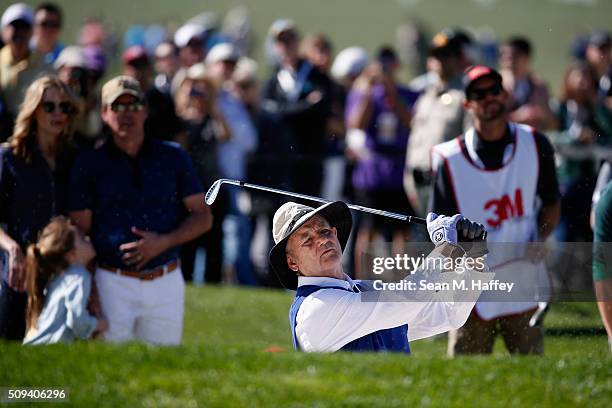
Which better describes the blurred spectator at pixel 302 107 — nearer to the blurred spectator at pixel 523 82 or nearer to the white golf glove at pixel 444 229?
the blurred spectator at pixel 523 82

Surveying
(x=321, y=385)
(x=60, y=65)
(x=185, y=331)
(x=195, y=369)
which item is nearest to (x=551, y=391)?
(x=321, y=385)

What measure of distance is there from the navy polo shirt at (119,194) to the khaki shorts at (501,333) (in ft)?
6.27

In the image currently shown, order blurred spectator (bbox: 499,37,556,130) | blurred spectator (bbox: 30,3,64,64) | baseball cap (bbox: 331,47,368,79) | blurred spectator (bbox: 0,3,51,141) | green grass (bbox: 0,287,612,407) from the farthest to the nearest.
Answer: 1. baseball cap (bbox: 331,47,368,79)
2. blurred spectator (bbox: 499,37,556,130)
3. blurred spectator (bbox: 30,3,64,64)
4. blurred spectator (bbox: 0,3,51,141)
5. green grass (bbox: 0,287,612,407)

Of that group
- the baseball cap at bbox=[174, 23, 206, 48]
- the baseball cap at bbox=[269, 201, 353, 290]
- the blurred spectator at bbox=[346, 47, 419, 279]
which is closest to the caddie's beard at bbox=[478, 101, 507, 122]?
the baseball cap at bbox=[269, 201, 353, 290]

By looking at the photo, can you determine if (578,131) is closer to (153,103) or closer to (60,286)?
(153,103)

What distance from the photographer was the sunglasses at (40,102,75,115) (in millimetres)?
7754

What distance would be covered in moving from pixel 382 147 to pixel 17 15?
3545 millimetres

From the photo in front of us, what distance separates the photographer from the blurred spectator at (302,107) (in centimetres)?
1212

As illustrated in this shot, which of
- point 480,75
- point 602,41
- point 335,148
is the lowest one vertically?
point 335,148

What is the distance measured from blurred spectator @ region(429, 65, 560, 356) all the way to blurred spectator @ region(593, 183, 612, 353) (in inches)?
27.6

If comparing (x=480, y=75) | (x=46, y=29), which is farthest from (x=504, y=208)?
(x=46, y=29)

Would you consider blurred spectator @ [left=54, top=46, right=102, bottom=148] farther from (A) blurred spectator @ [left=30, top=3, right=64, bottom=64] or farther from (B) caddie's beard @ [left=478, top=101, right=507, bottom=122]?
(B) caddie's beard @ [left=478, top=101, right=507, bottom=122]

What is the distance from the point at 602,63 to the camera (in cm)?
1321

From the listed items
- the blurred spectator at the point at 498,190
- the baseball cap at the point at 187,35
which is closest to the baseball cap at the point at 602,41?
the baseball cap at the point at 187,35
